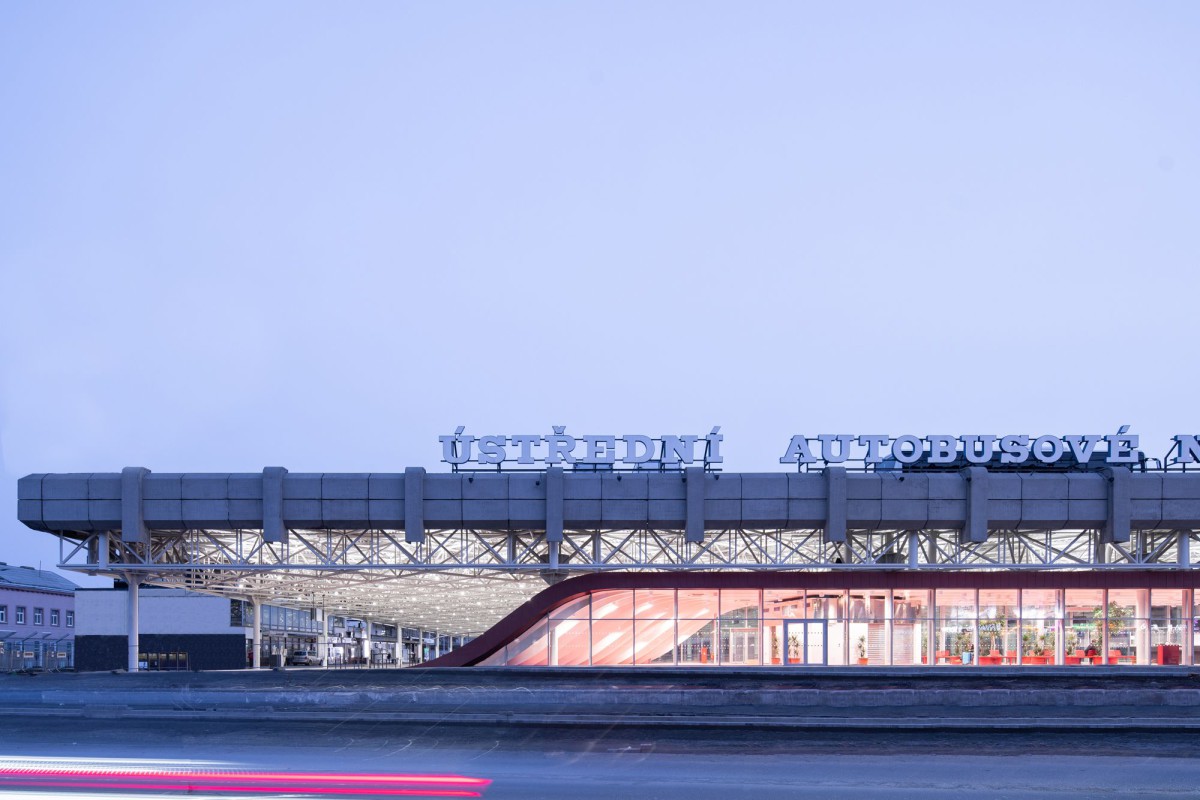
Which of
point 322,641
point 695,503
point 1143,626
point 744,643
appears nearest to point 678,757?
point 695,503

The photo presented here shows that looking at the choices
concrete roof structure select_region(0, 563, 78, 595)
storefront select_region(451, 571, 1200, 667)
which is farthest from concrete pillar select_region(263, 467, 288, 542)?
concrete roof structure select_region(0, 563, 78, 595)

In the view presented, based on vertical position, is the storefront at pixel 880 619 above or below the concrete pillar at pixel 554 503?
below

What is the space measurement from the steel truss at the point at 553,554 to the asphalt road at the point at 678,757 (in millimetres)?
23532

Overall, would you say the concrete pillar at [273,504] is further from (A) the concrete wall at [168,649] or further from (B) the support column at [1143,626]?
(A) the concrete wall at [168,649]

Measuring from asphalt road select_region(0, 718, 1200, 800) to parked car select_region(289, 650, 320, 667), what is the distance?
6178 cm

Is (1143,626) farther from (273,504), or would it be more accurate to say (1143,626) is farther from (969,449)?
(273,504)

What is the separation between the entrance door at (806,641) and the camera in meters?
51.1

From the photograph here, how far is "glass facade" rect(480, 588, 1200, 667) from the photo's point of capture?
168ft

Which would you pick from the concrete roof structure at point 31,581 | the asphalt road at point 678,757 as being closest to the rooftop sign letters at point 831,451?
the asphalt road at point 678,757

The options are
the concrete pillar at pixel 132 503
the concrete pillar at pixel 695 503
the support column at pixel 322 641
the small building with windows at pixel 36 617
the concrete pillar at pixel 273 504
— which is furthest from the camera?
the support column at pixel 322 641

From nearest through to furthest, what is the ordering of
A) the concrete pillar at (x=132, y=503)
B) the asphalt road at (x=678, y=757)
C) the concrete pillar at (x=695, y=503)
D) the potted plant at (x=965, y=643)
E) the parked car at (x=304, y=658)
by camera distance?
the asphalt road at (x=678, y=757), the concrete pillar at (x=695, y=503), the concrete pillar at (x=132, y=503), the potted plant at (x=965, y=643), the parked car at (x=304, y=658)

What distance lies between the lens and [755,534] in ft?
180

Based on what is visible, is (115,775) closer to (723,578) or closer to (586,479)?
(586,479)

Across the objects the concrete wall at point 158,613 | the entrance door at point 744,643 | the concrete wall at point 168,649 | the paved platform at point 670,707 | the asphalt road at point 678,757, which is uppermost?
the asphalt road at point 678,757
